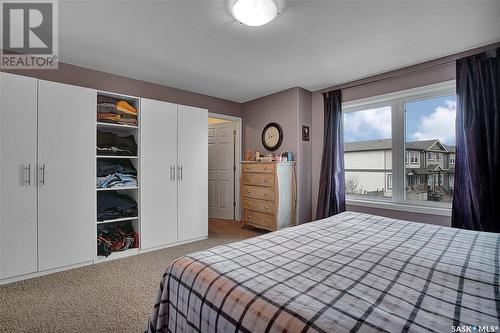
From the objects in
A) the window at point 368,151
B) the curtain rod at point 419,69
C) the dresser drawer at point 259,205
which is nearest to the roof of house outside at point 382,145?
the window at point 368,151

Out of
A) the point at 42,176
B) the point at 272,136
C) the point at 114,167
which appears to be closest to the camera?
the point at 42,176

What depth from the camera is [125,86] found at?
337 centimetres

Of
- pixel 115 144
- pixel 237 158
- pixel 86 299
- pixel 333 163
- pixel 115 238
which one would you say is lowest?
pixel 86 299

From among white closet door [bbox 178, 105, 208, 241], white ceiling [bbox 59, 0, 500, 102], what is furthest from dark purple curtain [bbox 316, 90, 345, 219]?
white closet door [bbox 178, 105, 208, 241]

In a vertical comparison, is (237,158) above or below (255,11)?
below

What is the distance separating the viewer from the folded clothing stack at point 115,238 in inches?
107

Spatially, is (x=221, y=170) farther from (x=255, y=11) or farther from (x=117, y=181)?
(x=255, y=11)

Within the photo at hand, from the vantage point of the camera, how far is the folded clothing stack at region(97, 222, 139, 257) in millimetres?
2709

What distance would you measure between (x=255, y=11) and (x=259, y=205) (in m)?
2.74

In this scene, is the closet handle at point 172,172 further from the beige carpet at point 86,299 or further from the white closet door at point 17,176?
the white closet door at point 17,176

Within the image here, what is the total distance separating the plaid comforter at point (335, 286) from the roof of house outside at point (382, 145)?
1.76 meters

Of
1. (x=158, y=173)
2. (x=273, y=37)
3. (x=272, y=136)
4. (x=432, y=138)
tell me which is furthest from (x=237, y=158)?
(x=432, y=138)

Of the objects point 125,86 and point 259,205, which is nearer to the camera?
point 125,86

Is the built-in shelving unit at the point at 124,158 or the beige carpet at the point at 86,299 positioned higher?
the built-in shelving unit at the point at 124,158
